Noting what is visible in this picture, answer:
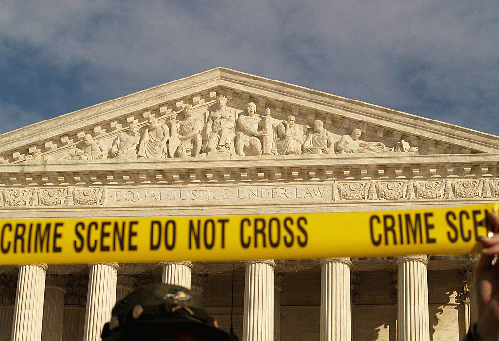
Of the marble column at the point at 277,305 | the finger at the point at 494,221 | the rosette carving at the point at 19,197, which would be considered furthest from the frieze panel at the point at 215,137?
the finger at the point at 494,221

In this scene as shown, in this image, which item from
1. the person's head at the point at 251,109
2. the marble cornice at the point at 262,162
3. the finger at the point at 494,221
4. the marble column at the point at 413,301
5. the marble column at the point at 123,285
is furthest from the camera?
the marble column at the point at 123,285

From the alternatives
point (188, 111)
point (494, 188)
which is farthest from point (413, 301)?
point (188, 111)

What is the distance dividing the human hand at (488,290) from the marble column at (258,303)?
78.6 ft

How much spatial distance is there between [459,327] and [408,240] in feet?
Answer: 86.3

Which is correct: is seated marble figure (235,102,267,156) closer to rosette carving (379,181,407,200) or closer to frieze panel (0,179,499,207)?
frieze panel (0,179,499,207)

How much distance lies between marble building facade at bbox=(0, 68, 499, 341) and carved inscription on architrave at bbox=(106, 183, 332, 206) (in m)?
0.04

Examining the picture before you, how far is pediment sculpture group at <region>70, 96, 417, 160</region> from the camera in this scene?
2823 cm

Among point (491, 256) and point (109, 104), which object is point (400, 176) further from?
point (491, 256)

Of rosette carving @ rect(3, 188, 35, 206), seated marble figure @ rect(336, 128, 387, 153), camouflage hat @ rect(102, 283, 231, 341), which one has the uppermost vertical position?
seated marble figure @ rect(336, 128, 387, 153)

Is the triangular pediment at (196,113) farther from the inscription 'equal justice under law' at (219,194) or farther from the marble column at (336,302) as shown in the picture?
the marble column at (336,302)

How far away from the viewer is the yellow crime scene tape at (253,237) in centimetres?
680

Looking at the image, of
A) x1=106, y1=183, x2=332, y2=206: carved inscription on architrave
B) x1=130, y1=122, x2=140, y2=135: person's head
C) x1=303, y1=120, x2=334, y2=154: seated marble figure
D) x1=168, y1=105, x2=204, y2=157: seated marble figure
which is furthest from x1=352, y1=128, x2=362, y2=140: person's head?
x1=130, y1=122, x2=140, y2=135: person's head

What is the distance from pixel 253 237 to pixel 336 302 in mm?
20179

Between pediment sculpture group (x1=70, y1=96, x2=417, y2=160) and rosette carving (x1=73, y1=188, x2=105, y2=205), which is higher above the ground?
pediment sculpture group (x1=70, y1=96, x2=417, y2=160)
